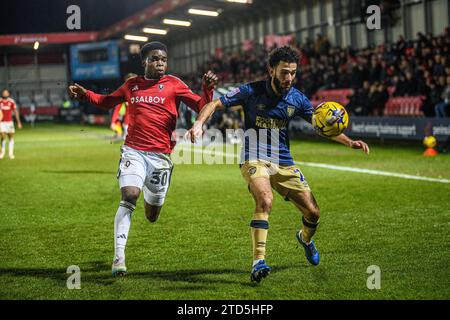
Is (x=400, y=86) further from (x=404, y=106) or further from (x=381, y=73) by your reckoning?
(x=381, y=73)

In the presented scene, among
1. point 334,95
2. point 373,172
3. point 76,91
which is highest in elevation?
point 334,95

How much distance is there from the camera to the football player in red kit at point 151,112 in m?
7.21

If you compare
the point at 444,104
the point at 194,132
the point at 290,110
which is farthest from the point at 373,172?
the point at 194,132

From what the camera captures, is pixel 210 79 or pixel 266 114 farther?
pixel 210 79

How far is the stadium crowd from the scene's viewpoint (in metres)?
22.6

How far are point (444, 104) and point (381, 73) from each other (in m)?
4.69

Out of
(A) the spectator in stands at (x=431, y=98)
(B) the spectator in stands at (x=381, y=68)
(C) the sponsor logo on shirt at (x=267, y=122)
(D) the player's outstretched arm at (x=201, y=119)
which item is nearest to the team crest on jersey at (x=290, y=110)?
(C) the sponsor logo on shirt at (x=267, y=122)

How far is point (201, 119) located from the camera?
6449 millimetres

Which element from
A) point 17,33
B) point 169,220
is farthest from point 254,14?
point 169,220

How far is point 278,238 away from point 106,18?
Result: 59.0 metres

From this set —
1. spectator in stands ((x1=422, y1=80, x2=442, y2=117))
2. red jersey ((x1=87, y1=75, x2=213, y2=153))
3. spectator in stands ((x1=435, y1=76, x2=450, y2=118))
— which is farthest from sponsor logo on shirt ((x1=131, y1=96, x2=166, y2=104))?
spectator in stands ((x1=422, y1=80, x2=442, y2=117))

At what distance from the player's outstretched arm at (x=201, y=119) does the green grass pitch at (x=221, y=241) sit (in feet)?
4.59

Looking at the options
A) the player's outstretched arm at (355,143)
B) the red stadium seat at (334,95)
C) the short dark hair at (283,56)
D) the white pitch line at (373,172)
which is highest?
the red stadium seat at (334,95)

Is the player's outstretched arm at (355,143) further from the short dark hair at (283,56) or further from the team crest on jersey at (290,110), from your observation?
the short dark hair at (283,56)
